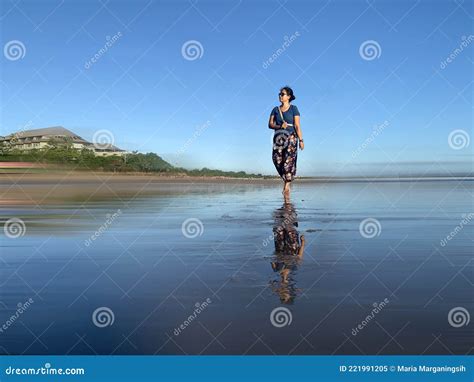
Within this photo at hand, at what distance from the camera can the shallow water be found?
3484mm

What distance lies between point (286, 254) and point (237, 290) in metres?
1.61

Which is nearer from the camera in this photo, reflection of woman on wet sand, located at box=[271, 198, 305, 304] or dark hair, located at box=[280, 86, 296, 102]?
reflection of woman on wet sand, located at box=[271, 198, 305, 304]

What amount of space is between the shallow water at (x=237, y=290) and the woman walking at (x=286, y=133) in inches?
207

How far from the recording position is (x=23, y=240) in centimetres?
741

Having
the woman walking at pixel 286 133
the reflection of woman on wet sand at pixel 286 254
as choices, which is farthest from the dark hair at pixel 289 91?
the reflection of woman on wet sand at pixel 286 254

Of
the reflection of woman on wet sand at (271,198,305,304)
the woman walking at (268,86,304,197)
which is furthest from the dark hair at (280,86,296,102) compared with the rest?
the reflection of woman on wet sand at (271,198,305,304)

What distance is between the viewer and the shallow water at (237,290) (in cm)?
348

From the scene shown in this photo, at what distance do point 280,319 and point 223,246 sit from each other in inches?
118

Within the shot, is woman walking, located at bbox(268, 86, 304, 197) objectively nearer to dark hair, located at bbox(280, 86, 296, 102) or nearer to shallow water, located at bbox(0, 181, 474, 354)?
dark hair, located at bbox(280, 86, 296, 102)

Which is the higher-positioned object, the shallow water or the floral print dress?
the floral print dress

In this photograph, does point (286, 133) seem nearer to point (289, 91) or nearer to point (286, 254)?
point (289, 91)

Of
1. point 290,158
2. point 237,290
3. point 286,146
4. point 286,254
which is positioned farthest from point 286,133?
point 237,290

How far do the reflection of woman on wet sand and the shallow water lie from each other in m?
0.01

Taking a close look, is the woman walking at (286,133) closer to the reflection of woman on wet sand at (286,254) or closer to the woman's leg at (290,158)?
the woman's leg at (290,158)
